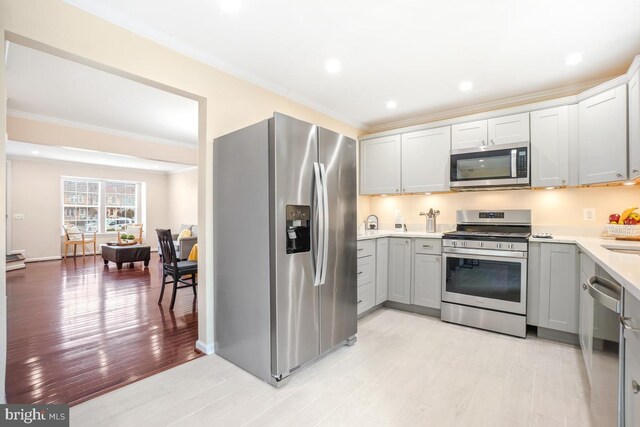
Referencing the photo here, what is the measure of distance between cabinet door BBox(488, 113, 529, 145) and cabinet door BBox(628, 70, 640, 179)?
81 centimetres

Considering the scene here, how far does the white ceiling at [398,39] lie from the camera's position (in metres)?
1.92

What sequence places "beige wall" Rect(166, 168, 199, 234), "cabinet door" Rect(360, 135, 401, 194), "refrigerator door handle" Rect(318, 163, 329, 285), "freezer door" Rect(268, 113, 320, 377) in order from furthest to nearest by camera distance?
"beige wall" Rect(166, 168, 199, 234)
"cabinet door" Rect(360, 135, 401, 194)
"refrigerator door handle" Rect(318, 163, 329, 285)
"freezer door" Rect(268, 113, 320, 377)

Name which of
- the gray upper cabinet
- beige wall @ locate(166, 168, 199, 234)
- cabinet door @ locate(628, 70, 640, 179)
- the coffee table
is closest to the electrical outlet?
the gray upper cabinet

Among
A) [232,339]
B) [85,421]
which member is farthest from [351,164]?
[85,421]

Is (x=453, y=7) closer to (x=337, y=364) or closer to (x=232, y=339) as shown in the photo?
(x=337, y=364)

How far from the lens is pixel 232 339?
232cm

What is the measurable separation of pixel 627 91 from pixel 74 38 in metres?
4.08

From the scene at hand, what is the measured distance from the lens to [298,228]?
2.19m

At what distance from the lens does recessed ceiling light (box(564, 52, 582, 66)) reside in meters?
2.44

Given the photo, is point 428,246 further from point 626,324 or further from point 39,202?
point 39,202

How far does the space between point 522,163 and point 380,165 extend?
65.5 inches

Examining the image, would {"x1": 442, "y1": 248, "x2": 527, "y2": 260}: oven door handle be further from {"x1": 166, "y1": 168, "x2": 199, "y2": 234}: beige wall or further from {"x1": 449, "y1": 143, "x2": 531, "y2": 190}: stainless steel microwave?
{"x1": 166, "y1": 168, "x2": 199, "y2": 234}: beige wall

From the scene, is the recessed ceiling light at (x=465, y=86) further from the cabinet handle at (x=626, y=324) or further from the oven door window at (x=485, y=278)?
the cabinet handle at (x=626, y=324)

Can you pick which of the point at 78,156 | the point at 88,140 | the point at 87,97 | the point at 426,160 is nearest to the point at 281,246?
the point at 426,160
